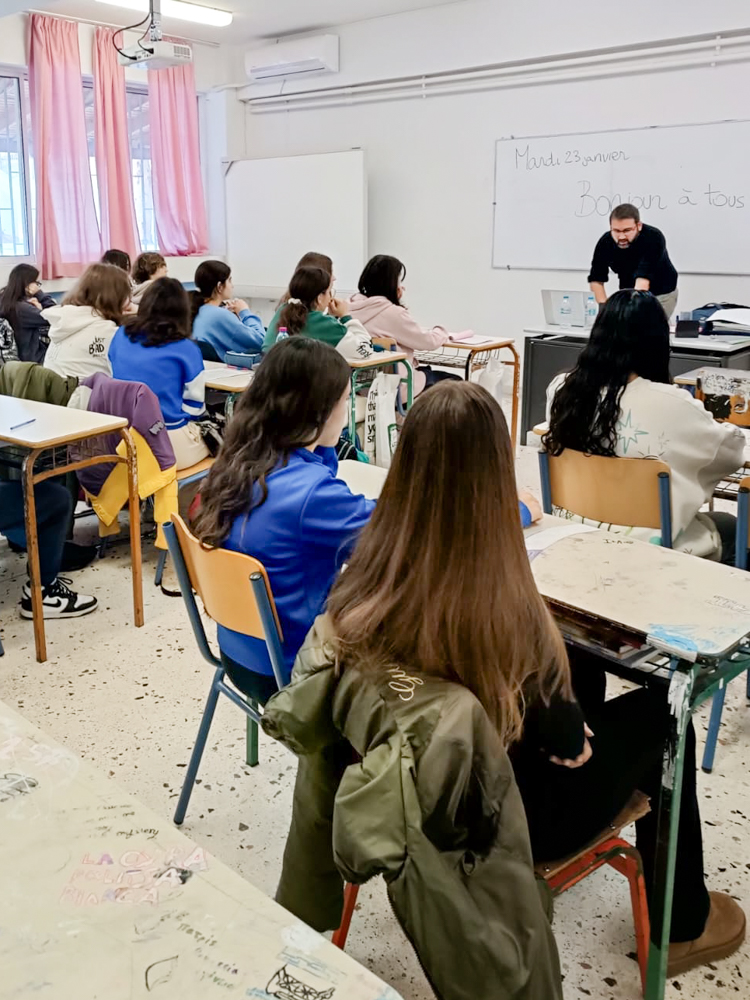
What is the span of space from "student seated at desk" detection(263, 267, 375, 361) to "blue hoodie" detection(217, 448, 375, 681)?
2.28 m

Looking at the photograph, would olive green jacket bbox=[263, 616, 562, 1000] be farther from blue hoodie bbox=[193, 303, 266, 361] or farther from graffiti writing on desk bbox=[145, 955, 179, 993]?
blue hoodie bbox=[193, 303, 266, 361]

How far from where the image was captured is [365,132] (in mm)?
6922

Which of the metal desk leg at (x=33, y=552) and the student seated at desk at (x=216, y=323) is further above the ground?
the student seated at desk at (x=216, y=323)

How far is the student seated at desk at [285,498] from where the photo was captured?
1.62 meters

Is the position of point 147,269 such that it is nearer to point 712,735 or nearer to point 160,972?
point 712,735

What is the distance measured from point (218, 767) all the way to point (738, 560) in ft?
4.49

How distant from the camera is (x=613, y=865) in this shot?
1417mm

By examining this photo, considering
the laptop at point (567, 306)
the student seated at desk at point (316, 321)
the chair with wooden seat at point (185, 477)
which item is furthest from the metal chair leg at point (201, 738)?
the laptop at point (567, 306)

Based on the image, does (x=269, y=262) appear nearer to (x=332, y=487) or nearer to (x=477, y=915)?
(x=332, y=487)

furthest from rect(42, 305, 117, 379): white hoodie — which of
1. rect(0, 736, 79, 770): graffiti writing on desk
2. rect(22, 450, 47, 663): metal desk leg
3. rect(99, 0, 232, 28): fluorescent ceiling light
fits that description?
rect(99, 0, 232, 28): fluorescent ceiling light

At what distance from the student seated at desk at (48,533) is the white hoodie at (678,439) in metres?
1.74

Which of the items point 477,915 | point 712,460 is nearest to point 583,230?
point 712,460

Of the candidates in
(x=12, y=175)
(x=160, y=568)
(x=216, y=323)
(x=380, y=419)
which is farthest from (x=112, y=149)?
(x=160, y=568)

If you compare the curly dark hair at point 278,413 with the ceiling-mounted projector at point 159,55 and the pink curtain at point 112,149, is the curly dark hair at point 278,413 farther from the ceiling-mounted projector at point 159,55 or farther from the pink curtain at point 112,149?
the pink curtain at point 112,149
